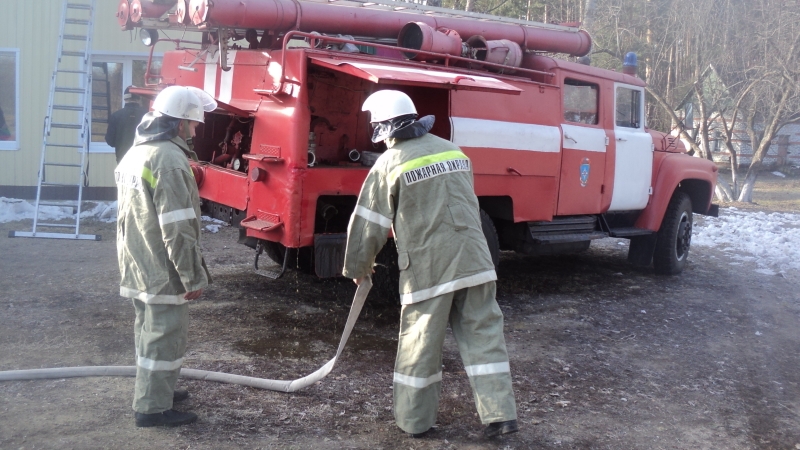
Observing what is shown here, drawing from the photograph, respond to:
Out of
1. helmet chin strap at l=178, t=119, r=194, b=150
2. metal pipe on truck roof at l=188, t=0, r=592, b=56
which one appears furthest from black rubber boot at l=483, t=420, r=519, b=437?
metal pipe on truck roof at l=188, t=0, r=592, b=56

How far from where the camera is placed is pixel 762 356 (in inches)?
230

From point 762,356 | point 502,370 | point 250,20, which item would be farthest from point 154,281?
point 762,356

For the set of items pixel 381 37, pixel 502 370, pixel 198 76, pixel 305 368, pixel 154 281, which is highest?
pixel 381 37

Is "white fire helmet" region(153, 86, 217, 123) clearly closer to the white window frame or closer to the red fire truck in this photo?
the red fire truck

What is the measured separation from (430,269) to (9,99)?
10.2 m

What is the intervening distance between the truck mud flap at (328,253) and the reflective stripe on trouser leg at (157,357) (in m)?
1.76

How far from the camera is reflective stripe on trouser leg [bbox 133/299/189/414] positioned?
150 inches

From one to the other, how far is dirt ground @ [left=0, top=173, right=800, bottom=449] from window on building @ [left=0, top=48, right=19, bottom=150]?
12.8ft

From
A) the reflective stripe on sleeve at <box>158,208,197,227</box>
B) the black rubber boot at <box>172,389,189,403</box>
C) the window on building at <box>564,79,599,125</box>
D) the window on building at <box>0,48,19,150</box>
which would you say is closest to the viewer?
the reflective stripe on sleeve at <box>158,208,197,227</box>

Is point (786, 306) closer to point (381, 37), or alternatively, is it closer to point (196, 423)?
point (381, 37)

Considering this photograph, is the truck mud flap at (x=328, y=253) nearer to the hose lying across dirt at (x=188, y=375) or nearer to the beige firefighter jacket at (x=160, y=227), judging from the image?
the hose lying across dirt at (x=188, y=375)

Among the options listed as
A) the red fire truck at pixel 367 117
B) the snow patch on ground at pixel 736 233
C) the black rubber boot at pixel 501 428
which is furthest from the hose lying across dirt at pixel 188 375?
the snow patch on ground at pixel 736 233

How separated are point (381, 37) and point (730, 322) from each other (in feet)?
13.1

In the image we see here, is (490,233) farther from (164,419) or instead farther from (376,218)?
(164,419)
